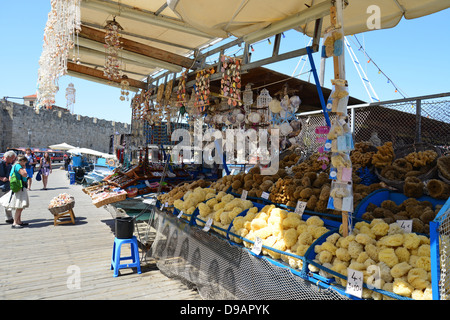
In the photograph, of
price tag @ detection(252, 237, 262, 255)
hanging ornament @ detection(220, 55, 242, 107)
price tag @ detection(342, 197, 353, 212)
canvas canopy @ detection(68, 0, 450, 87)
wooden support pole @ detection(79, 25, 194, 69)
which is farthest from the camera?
wooden support pole @ detection(79, 25, 194, 69)

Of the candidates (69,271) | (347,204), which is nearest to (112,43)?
(69,271)

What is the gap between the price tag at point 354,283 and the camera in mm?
1880

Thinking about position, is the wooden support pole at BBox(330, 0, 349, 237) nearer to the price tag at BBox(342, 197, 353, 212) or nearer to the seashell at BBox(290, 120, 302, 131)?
the price tag at BBox(342, 197, 353, 212)

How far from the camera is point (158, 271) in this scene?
4.22 metres

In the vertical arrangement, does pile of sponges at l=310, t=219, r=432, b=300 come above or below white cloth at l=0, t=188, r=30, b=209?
above

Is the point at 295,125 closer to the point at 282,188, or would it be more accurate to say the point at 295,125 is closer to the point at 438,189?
the point at 282,188

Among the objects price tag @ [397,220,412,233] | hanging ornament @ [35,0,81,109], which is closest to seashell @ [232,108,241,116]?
hanging ornament @ [35,0,81,109]

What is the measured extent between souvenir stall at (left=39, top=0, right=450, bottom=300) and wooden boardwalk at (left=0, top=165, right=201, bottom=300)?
348 millimetres

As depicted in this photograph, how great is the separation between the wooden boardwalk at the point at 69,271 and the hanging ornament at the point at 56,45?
236cm

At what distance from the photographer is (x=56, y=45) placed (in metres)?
3.96

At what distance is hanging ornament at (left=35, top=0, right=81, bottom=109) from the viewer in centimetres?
348

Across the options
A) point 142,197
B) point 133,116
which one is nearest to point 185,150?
point 142,197

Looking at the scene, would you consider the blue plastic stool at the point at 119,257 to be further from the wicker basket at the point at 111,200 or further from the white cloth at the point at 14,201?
the white cloth at the point at 14,201
